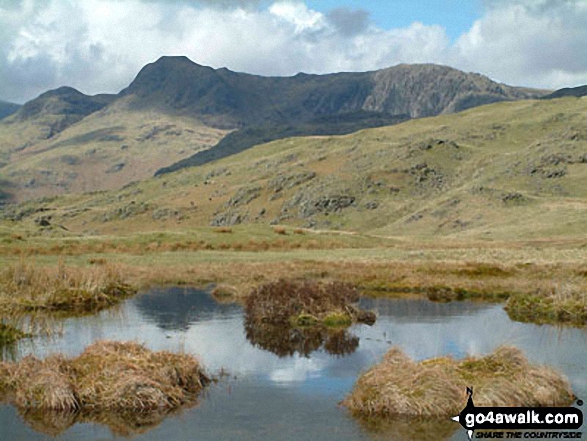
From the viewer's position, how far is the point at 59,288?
48.9 metres

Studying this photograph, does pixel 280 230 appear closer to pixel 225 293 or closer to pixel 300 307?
pixel 225 293

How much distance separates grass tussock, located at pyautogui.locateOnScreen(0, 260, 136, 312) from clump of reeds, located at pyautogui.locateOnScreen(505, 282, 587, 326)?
26117mm

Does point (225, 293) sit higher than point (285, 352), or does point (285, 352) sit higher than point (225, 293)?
point (225, 293)

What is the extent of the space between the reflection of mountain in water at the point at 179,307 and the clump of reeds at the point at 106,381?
12940 millimetres

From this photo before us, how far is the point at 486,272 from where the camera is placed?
62.1m

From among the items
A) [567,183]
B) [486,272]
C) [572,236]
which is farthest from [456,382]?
[567,183]

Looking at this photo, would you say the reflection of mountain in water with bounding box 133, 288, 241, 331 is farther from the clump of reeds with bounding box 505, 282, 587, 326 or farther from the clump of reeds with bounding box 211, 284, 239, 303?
the clump of reeds with bounding box 505, 282, 587, 326

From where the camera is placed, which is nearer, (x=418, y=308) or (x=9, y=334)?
(x=9, y=334)


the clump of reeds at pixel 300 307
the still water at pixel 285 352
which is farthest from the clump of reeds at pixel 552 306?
the clump of reeds at pixel 300 307

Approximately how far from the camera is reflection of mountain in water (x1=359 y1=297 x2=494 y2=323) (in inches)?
1768

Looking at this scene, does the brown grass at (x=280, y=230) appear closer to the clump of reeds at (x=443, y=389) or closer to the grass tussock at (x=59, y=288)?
the grass tussock at (x=59, y=288)

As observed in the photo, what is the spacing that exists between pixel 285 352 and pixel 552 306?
18.7m

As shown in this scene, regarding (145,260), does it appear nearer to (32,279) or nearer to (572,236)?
(32,279)

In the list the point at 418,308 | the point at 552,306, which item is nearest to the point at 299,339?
the point at 418,308
